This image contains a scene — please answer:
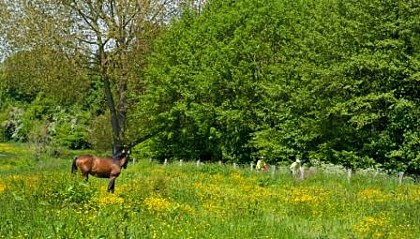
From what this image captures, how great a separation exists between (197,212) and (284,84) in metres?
23.2

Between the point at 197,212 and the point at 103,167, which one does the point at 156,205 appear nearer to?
the point at 197,212

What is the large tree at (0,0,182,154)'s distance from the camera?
119ft

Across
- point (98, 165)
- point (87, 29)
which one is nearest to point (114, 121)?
point (87, 29)

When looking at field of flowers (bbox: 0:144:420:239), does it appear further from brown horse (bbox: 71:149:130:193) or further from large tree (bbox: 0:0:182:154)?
large tree (bbox: 0:0:182:154)

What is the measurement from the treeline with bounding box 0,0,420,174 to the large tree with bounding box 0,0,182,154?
1.70 meters

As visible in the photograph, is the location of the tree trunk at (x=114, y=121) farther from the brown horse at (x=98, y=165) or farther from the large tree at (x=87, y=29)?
the brown horse at (x=98, y=165)

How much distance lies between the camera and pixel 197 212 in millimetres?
14758

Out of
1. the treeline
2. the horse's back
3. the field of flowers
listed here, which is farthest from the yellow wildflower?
the treeline

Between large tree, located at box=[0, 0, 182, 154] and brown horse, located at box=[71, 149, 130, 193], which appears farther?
large tree, located at box=[0, 0, 182, 154]

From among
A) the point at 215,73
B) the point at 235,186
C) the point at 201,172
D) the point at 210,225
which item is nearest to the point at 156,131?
the point at 215,73

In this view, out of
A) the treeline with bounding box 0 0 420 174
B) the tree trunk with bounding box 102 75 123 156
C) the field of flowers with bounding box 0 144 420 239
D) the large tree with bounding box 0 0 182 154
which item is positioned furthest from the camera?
the tree trunk with bounding box 102 75 123 156

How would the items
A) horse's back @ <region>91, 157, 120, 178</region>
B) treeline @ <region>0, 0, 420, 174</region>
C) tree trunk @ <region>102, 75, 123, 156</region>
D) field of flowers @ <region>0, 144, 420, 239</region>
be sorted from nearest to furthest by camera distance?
field of flowers @ <region>0, 144, 420, 239</region> < horse's back @ <region>91, 157, 120, 178</region> < treeline @ <region>0, 0, 420, 174</region> < tree trunk @ <region>102, 75, 123, 156</region>

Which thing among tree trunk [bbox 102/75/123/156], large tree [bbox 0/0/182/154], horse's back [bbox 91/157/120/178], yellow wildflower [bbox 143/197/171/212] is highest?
large tree [bbox 0/0/182/154]

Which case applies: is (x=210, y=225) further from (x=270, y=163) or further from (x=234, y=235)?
(x=270, y=163)
